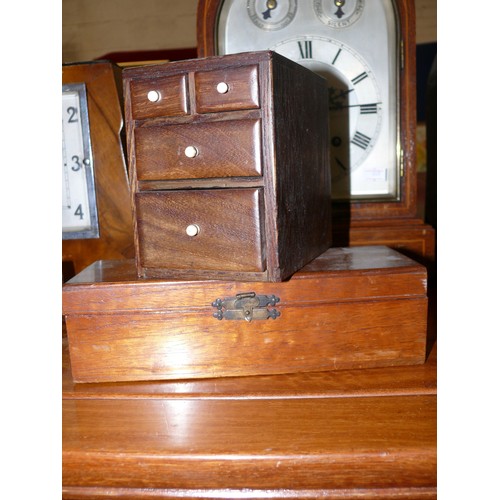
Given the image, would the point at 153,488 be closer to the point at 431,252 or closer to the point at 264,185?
the point at 264,185

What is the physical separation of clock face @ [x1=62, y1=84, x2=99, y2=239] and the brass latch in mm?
476

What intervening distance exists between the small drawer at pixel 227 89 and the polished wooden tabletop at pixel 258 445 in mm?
455

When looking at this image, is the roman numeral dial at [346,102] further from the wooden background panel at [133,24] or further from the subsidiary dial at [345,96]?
the wooden background panel at [133,24]

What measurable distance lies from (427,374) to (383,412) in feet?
0.53

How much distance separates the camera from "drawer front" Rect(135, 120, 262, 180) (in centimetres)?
89

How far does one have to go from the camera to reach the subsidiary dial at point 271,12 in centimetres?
128

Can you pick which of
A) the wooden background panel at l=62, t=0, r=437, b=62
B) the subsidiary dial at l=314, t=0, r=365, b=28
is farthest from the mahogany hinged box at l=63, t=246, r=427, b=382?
the wooden background panel at l=62, t=0, r=437, b=62

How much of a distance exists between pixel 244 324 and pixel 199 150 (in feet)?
0.98

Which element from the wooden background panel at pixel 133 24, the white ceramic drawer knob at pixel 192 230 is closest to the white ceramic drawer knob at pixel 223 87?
the white ceramic drawer knob at pixel 192 230

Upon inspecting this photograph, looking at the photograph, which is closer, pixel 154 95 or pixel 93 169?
pixel 154 95

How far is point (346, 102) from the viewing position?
132 cm

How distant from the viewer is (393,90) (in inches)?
51.2

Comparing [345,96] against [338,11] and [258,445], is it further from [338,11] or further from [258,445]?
[258,445]

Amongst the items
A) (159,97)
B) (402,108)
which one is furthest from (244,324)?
(402,108)
